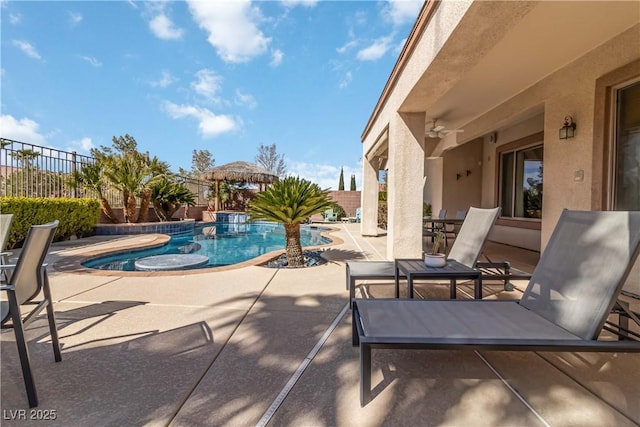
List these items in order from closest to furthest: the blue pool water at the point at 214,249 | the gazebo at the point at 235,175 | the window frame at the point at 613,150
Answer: the window frame at the point at 613,150, the blue pool water at the point at 214,249, the gazebo at the point at 235,175

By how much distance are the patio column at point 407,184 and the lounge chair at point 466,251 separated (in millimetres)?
1352

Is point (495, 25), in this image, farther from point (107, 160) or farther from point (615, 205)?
point (107, 160)

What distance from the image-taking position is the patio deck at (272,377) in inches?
65.5

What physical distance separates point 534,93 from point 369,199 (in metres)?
5.41

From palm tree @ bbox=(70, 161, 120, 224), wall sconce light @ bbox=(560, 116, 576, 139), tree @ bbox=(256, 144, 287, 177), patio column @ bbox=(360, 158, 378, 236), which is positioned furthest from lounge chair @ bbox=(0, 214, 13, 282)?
tree @ bbox=(256, 144, 287, 177)

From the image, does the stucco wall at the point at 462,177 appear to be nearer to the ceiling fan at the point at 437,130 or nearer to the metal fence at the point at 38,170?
the ceiling fan at the point at 437,130

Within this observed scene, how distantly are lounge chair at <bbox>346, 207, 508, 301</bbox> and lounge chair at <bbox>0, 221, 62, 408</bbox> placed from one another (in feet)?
8.45

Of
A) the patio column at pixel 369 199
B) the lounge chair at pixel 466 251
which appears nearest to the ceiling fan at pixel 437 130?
the patio column at pixel 369 199

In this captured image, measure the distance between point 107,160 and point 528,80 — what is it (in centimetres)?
1274

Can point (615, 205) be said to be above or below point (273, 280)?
above

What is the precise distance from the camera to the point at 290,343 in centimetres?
252

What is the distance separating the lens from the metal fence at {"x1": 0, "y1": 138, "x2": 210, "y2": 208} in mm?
8086

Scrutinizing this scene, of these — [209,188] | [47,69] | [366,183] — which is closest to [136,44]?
[47,69]

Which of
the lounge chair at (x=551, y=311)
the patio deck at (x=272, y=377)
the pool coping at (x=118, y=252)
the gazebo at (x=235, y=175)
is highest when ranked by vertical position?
the gazebo at (x=235, y=175)
